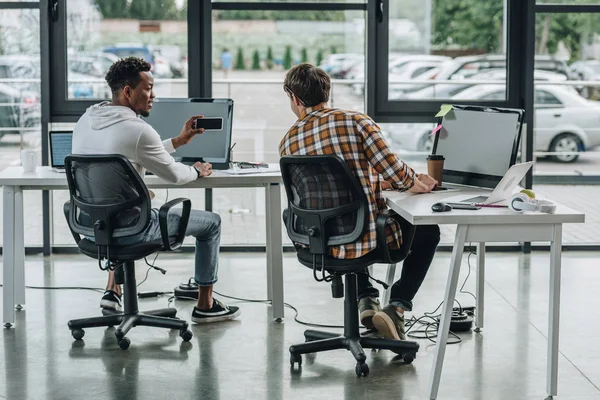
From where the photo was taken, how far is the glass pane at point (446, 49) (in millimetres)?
6391

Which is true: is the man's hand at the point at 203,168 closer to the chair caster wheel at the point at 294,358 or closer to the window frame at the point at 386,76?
the chair caster wheel at the point at 294,358

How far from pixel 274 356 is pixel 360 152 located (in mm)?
960

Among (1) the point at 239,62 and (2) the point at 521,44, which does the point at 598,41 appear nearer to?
(2) the point at 521,44

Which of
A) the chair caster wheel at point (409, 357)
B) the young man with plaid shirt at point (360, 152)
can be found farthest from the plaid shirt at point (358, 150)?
the chair caster wheel at point (409, 357)

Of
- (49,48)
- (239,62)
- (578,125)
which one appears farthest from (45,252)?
(578,125)

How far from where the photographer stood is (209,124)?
4.70 m

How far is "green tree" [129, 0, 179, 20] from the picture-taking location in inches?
250

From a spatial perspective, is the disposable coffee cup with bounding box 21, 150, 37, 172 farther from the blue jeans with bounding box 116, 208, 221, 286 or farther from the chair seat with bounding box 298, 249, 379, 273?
the chair seat with bounding box 298, 249, 379, 273

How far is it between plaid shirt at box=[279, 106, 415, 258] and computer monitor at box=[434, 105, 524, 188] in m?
0.54

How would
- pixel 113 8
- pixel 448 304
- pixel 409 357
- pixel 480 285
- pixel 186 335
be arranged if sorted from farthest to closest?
pixel 113 8
pixel 480 285
pixel 186 335
pixel 409 357
pixel 448 304

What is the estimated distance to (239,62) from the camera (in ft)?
21.2

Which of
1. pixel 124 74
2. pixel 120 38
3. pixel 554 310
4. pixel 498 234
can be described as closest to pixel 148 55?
pixel 120 38

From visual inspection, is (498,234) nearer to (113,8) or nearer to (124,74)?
(124,74)

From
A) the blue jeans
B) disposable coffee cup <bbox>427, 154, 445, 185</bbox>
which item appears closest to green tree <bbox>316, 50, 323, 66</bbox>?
the blue jeans
